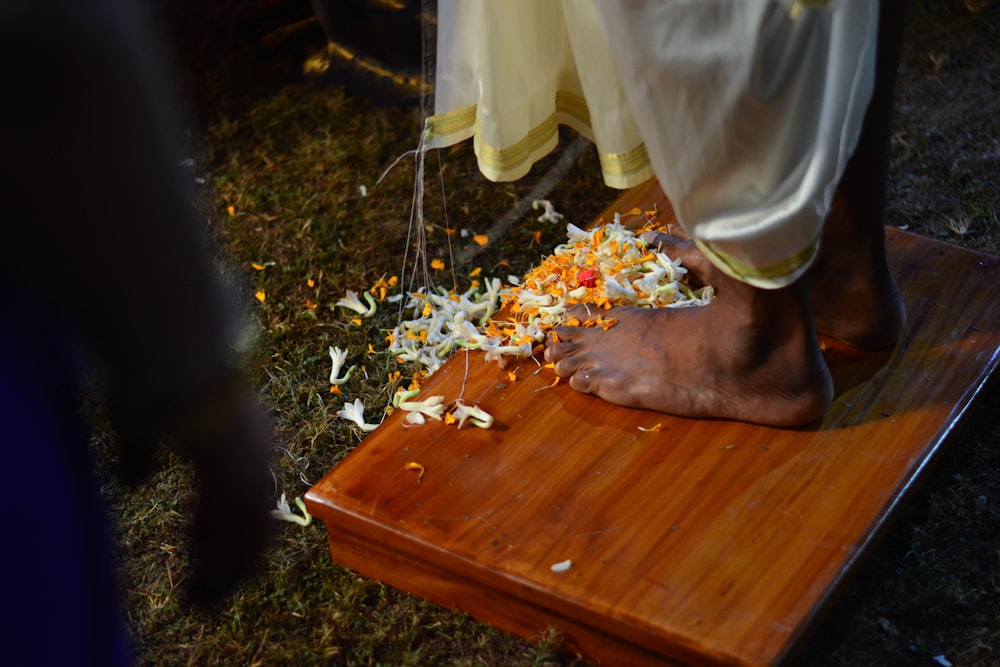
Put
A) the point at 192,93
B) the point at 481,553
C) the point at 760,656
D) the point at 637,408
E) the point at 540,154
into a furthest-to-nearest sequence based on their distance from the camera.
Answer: the point at 192,93
the point at 540,154
the point at 637,408
the point at 481,553
the point at 760,656

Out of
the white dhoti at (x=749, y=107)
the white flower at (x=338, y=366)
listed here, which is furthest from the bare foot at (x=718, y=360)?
the white flower at (x=338, y=366)

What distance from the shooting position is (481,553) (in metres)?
1.32

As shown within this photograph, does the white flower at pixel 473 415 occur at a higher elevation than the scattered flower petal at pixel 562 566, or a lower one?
higher

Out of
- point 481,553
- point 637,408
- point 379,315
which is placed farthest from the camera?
point 379,315

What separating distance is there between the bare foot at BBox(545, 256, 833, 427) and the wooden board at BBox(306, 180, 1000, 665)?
0.09 feet

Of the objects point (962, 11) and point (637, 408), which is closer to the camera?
point (637, 408)

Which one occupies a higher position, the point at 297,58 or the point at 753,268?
the point at 753,268

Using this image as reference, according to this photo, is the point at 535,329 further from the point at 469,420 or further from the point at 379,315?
the point at 379,315

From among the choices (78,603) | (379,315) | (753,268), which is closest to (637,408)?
(753,268)

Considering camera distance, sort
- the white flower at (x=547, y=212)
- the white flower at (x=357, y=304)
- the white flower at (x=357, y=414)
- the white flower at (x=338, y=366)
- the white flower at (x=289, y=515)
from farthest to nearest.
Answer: the white flower at (x=547, y=212)
the white flower at (x=357, y=304)
the white flower at (x=338, y=366)
the white flower at (x=357, y=414)
the white flower at (x=289, y=515)

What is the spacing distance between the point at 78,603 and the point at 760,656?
84 centimetres

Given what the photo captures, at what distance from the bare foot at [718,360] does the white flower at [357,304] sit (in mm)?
475

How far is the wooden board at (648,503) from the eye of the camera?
4.06 feet

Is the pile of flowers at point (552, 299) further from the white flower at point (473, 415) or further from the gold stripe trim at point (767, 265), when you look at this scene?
the gold stripe trim at point (767, 265)
